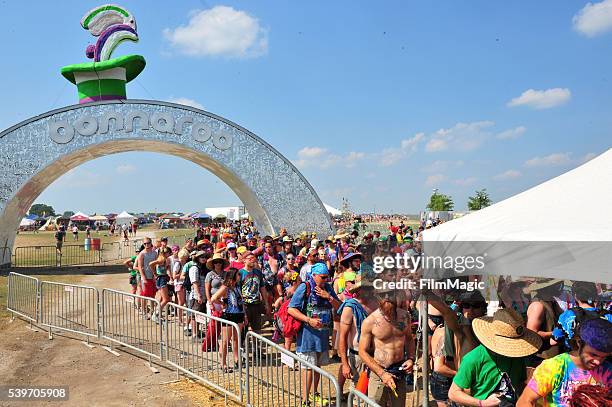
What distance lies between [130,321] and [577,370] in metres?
6.98

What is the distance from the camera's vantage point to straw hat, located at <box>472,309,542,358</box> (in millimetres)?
3576

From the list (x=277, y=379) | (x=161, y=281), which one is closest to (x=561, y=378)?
(x=277, y=379)

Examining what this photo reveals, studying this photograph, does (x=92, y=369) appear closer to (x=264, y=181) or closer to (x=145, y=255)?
(x=145, y=255)

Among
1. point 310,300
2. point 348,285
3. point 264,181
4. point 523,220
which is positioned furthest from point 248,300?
point 264,181

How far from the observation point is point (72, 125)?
17.7 meters

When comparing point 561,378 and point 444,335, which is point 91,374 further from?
point 561,378

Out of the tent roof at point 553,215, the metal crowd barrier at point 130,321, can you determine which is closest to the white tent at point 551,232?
the tent roof at point 553,215

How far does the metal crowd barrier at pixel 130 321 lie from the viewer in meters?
7.75

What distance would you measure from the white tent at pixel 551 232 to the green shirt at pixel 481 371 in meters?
0.62

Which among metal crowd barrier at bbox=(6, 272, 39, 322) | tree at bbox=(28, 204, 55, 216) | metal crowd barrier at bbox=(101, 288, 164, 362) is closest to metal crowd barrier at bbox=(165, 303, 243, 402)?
metal crowd barrier at bbox=(101, 288, 164, 362)

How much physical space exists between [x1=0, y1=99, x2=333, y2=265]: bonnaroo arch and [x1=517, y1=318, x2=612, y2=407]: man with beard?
16.3 m

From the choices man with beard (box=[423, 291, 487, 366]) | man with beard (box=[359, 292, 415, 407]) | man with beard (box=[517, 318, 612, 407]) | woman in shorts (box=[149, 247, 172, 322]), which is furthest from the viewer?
woman in shorts (box=[149, 247, 172, 322])

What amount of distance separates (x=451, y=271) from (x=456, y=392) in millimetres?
877

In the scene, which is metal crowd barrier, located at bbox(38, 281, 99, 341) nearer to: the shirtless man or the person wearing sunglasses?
the person wearing sunglasses
